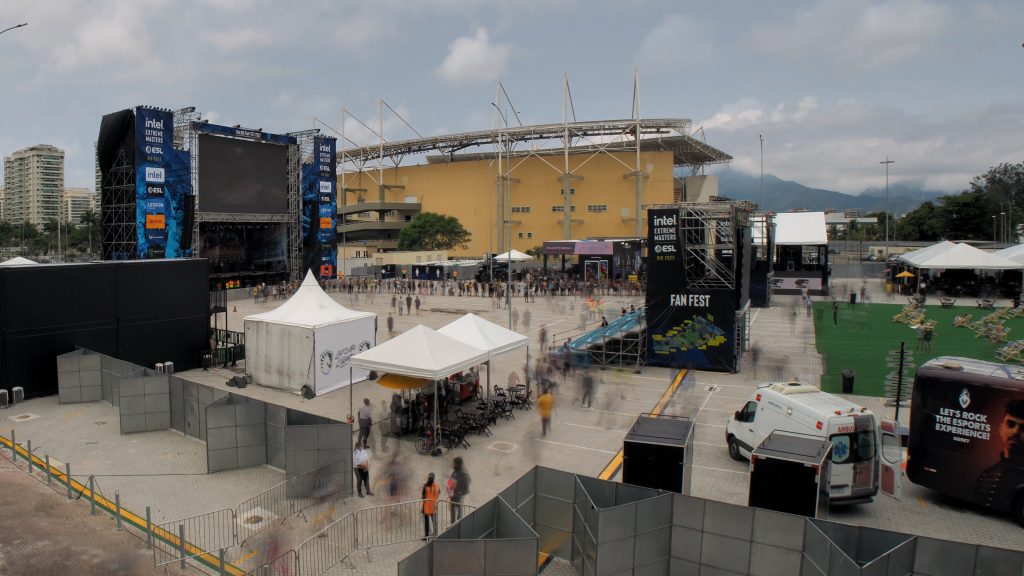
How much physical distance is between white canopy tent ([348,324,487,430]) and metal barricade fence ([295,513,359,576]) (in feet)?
12.6

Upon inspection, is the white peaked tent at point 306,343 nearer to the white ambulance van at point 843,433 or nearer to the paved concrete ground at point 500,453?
the paved concrete ground at point 500,453

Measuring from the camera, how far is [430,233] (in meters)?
77.3

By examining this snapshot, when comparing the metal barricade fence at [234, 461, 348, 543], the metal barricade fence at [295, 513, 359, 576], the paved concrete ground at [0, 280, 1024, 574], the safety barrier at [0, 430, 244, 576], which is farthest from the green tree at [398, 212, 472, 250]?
the metal barricade fence at [295, 513, 359, 576]

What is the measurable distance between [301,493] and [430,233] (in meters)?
67.6

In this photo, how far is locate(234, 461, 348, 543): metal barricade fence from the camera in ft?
34.0

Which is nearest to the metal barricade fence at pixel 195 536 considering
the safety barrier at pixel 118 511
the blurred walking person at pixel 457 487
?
the safety barrier at pixel 118 511

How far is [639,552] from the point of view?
25.8 feet

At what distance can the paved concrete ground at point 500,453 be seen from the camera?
9992mm

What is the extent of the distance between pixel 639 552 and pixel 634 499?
0.65m

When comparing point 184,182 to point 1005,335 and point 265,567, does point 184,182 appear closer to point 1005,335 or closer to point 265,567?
point 265,567

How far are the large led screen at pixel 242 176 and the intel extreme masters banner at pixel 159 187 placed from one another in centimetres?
171

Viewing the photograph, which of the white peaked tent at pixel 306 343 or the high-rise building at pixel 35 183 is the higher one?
the high-rise building at pixel 35 183

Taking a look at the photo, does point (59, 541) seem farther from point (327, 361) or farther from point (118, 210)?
point (118, 210)

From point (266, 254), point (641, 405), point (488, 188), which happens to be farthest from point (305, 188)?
point (641, 405)
